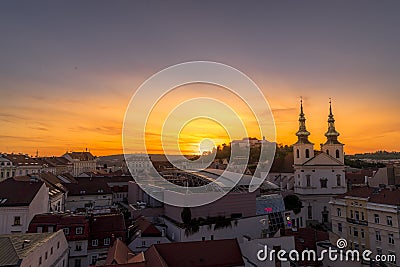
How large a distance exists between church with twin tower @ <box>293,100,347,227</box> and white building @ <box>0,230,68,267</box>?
33126 millimetres

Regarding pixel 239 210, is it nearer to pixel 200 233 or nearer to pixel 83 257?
pixel 200 233

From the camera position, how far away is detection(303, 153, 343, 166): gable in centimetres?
4650

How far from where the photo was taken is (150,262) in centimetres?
1781

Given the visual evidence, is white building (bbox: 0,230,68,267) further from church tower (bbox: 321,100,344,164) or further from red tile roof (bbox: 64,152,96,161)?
red tile roof (bbox: 64,152,96,161)

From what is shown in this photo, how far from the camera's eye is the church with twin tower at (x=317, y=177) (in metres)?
45.2

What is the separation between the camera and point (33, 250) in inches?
636

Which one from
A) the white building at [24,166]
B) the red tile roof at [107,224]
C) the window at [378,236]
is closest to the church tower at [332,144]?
the window at [378,236]

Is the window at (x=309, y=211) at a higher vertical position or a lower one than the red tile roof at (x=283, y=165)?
lower

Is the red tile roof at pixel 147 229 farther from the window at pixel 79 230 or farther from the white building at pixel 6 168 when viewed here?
the white building at pixel 6 168

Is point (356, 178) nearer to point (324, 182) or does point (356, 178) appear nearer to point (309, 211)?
point (324, 182)

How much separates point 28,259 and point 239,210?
17901mm

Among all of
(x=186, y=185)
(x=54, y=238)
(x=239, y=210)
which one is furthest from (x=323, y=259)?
(x=54, y=238)

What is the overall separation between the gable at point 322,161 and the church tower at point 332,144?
171cm

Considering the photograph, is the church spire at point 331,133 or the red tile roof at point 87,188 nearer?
the red tile roof at point 87,188
